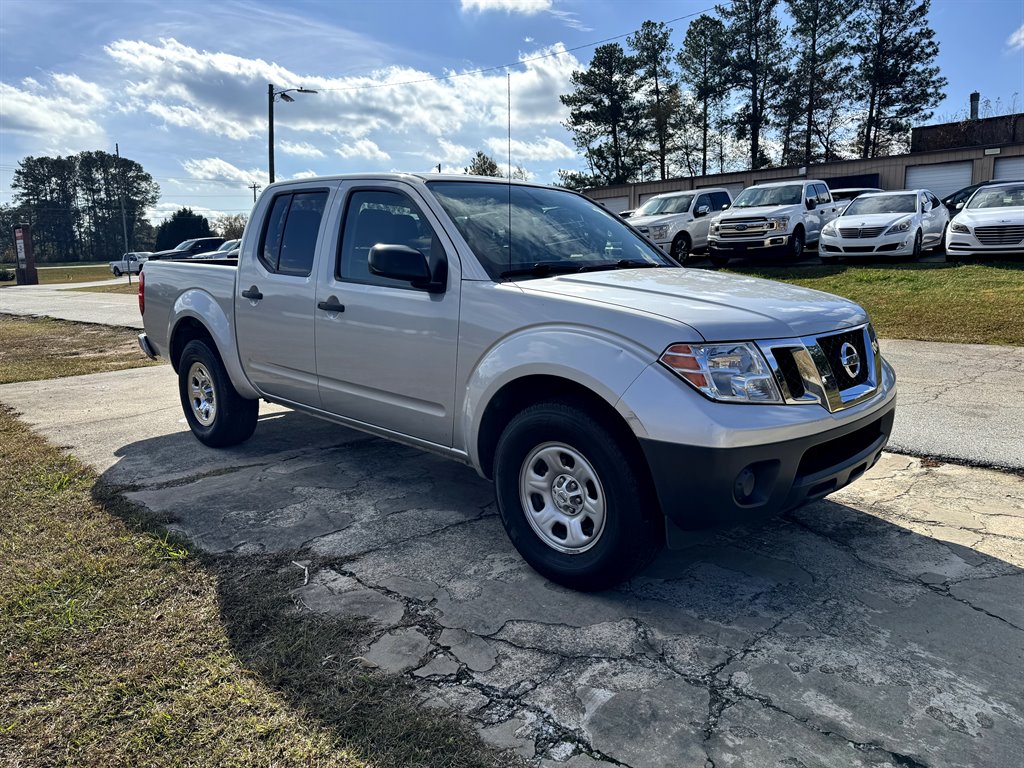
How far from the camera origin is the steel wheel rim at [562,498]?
3135 mm

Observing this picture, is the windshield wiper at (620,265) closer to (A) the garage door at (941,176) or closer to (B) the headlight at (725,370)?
(B) the headlight at (725,370)

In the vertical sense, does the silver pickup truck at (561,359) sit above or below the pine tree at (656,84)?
below

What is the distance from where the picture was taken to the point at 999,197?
591 inches

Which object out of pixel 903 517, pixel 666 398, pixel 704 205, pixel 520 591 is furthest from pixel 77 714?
pixel 704 205

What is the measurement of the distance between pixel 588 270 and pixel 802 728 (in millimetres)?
2302

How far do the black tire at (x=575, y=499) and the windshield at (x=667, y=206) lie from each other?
52.2 ft

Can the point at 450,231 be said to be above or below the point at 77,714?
above

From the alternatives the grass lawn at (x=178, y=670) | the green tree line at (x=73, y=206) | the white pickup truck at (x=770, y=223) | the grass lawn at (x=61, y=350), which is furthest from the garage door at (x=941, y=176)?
the green tree line at (x=73, y=206)

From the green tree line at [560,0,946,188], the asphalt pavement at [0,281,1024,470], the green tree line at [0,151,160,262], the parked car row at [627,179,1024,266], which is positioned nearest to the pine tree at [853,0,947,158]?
the green tree line at [560,0,946,188]

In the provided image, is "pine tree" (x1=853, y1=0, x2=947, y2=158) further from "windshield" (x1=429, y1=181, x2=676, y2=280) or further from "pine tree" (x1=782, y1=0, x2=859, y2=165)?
"windshield" (x1=429, y1=181, x2=676, y2=280)

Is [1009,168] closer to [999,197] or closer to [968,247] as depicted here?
[999,197]

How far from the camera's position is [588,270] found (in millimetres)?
3871

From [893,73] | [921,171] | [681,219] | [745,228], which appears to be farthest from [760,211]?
[893,73]

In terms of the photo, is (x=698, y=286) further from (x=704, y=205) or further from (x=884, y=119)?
(x=884, y=119)
